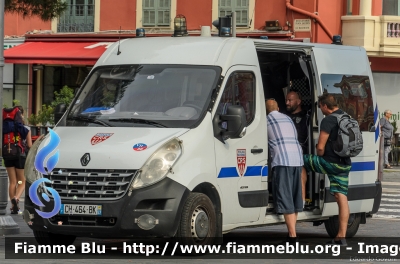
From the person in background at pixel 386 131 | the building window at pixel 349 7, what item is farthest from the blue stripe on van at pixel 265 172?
the building window at pixel 349 7

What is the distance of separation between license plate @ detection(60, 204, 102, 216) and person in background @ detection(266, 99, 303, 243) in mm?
2288

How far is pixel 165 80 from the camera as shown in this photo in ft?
37.1

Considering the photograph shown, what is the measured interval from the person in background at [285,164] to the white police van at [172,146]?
4.8 inches

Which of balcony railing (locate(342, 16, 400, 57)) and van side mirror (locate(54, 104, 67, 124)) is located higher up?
balcony railing (locate(342, 16, 400, 57))

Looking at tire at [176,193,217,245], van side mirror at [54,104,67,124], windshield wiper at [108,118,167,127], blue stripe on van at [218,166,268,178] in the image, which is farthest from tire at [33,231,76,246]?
blue stripe on van at [218,166,268,178]

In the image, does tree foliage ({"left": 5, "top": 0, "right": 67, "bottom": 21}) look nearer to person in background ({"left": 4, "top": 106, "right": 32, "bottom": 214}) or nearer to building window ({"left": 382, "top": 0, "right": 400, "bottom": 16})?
person in background ({"left": 4, "top": 106, "right": 32, "bottom": 214})

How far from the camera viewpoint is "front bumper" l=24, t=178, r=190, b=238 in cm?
1023

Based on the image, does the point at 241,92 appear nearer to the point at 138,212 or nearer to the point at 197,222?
the point at 197,222

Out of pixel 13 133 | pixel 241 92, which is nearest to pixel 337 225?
pixel 241 92

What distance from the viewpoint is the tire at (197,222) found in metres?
10.4

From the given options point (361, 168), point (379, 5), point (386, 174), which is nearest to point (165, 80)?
point (361, 168)

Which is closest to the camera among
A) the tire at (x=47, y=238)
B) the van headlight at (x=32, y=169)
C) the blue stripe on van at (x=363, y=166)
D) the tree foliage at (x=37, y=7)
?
the van headlight at (x=32, y=169)

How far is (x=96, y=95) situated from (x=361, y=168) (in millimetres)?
3594

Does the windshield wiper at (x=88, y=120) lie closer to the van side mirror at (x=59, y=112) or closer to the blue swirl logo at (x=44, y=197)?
the van side mirror at (x=59, y=112)
